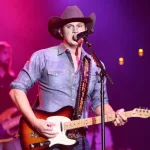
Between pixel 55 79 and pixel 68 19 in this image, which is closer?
pixel 55 79

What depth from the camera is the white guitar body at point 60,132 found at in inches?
112

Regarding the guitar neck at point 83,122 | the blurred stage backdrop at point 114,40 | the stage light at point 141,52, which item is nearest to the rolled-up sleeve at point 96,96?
the guitar neck at point 83,122

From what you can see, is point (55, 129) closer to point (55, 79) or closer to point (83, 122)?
point (83, 122)

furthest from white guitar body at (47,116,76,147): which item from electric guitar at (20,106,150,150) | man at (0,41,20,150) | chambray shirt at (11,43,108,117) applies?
man at (0,41,20,150)

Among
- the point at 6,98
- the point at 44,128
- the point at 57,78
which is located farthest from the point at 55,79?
the point at 6,98

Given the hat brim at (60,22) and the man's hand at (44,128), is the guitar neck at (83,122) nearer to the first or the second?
the man's hand at (44,128)

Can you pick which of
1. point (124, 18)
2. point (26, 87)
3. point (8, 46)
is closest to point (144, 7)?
point (124, 18)

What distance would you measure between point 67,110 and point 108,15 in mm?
3119

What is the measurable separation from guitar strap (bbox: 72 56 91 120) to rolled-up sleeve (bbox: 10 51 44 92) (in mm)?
377

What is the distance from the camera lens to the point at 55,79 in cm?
303

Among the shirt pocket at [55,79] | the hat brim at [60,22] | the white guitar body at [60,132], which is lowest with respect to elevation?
the white guitar body at [60,132]

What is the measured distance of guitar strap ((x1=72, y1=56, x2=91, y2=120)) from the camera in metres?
2.97

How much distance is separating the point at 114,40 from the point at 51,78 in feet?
9.30

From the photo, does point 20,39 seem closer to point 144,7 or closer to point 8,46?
point 8,46
